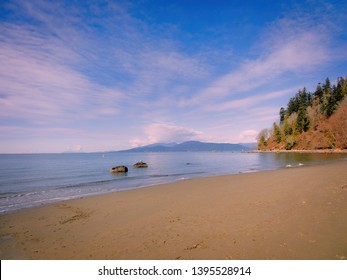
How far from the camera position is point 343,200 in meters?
9.38

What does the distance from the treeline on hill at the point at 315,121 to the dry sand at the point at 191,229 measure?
73459 millimetres

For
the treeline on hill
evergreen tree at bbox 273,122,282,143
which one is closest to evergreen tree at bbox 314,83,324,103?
the treeline on hill

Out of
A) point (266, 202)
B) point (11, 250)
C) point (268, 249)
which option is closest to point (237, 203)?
point (266, 202)

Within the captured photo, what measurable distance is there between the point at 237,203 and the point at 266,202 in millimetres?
1398

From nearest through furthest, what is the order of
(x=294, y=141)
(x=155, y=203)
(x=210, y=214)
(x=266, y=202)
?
(x=210, y=214) → (x=266, y=202) → (x=155, y=203) → (x=294, y=141)

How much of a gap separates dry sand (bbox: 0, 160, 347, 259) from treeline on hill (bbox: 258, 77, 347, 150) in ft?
241

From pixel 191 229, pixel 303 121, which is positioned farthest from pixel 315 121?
pixel 191 229

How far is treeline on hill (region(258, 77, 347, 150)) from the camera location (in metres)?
Result: 72.2

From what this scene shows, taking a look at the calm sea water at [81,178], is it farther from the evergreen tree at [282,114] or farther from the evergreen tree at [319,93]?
the evergreen tree at [282,114]

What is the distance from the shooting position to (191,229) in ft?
24.0

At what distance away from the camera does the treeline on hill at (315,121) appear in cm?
7219

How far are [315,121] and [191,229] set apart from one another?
108 metres

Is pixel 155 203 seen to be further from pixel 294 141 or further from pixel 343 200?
pixel 294 141

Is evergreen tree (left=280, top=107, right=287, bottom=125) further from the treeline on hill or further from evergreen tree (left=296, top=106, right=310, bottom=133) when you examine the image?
evergreen tree (left=296, top=106, right=310, bottom=133)
